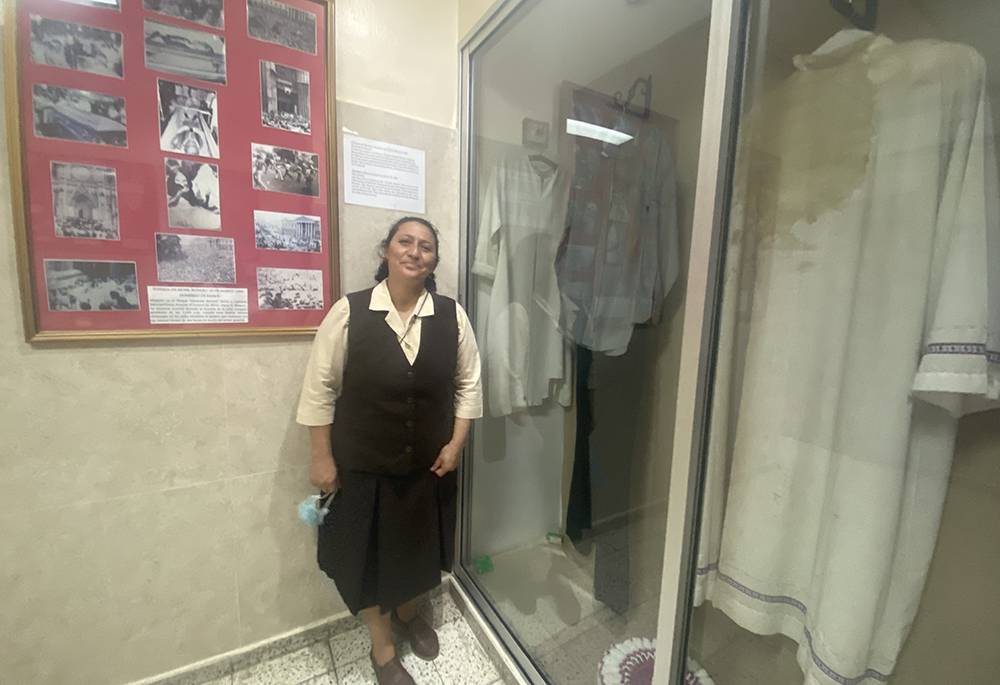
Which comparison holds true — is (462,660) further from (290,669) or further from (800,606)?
(800,606)

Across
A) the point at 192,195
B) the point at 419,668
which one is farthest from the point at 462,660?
the point at 192,195

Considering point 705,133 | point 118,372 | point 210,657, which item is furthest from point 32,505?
point 705,133

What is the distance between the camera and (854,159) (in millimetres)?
668

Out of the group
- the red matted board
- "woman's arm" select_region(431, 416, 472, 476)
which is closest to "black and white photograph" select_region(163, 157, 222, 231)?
the red matted board

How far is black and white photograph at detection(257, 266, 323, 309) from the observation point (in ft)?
3.58

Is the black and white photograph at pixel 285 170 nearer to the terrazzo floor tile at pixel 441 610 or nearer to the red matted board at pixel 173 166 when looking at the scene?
the red matted board at pixel 173 166

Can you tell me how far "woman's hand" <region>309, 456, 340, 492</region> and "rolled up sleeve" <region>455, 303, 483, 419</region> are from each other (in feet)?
1.24

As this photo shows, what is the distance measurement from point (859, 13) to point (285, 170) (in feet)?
4.28

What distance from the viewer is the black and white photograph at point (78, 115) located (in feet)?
2.78

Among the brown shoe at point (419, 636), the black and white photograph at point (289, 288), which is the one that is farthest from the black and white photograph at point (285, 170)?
the brown shoe at point (419, 636)

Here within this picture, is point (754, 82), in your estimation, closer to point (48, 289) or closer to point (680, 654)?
point (680, 654)

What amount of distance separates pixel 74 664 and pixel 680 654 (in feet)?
4.98

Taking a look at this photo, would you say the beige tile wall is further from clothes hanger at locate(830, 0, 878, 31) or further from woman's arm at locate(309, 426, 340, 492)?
clothes hanger at locate(830, 0, 878, 31)

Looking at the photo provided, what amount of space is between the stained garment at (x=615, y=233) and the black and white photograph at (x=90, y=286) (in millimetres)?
1147
